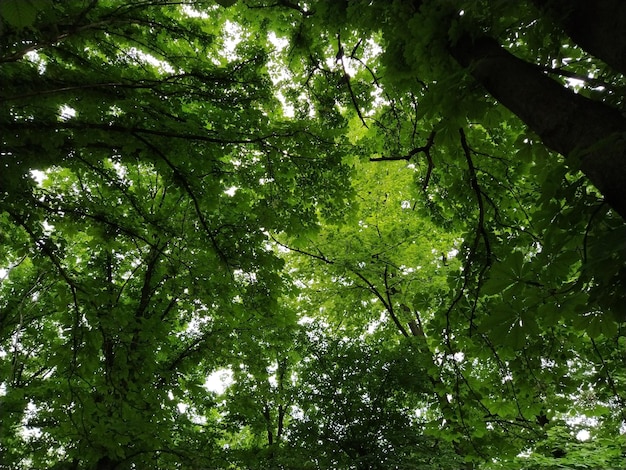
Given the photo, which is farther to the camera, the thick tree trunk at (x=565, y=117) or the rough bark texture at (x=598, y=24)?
the rough bark texture at (x=598, y=24)

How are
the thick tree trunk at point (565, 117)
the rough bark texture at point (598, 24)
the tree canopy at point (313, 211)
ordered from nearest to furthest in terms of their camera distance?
the thick tree trunk at point (565, 117)
the rough bark texture at point (598, 24)
the tree canopy at point (313, 211)

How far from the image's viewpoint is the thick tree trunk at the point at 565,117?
118 cm

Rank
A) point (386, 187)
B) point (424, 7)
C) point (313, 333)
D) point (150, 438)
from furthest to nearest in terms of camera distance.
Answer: point (386, 187) → point (313, 333) → point (150, 438) → point (424, 7)

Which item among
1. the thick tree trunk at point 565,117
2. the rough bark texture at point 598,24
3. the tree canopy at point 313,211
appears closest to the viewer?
Result: the thick tree trunk at point 565,117

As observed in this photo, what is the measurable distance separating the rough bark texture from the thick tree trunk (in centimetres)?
15

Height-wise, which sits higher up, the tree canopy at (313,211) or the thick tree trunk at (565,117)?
the tree canopy at (313,211)

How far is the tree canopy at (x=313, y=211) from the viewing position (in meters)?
1.70

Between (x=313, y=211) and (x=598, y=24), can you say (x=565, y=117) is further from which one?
(x=313, y=211)

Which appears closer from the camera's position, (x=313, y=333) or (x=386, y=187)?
(x=313, y=333)

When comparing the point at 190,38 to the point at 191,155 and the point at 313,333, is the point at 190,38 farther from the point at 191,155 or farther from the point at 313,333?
the point at 313,333

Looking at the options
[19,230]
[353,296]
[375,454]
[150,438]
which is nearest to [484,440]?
[375,454]

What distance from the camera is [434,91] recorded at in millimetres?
1789

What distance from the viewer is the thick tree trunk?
118cm

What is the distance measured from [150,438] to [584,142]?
5.59 m
